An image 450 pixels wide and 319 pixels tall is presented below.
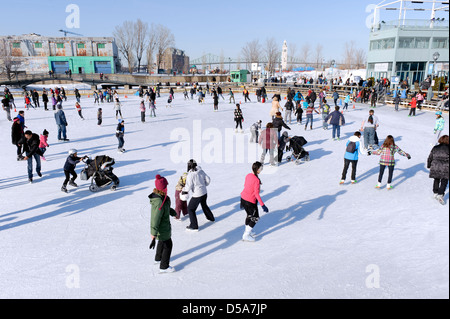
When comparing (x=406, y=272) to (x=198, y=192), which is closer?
(x=406, y=272)

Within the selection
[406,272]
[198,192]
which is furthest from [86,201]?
[406,272]

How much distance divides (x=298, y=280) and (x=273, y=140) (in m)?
5.76

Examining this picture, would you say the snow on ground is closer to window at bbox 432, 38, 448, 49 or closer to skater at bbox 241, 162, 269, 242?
skater at bbox 241, 162, 269, 242

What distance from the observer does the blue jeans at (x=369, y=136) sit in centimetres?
1083

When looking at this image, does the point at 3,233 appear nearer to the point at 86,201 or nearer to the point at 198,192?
the point at 86,201

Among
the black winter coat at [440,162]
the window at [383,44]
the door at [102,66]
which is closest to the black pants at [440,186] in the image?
the black winter coat at [440,162]

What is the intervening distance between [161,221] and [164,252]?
0.51m

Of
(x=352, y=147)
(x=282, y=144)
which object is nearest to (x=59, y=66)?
(x=282, y=144)

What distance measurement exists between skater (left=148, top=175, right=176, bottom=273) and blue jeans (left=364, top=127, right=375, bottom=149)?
894 centimetres

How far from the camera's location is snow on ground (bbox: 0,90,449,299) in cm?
425

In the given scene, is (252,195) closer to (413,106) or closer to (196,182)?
(196,182)

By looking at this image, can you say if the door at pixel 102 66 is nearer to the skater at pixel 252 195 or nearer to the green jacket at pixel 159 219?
the skater at pixel 252 195

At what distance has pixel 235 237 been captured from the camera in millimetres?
5660

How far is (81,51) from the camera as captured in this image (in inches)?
2464
